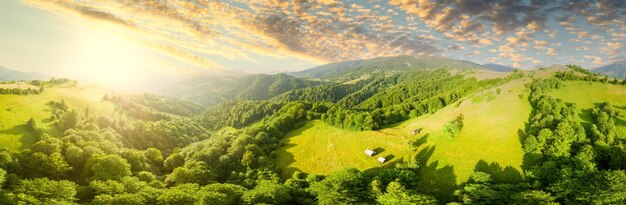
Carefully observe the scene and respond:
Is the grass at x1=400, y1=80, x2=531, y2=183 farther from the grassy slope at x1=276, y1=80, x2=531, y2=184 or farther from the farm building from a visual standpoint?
the farm building

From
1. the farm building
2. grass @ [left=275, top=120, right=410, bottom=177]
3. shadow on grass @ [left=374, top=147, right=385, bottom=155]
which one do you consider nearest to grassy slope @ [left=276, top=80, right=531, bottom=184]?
grass @ [left=275, top=120, right=410, bottom=177]

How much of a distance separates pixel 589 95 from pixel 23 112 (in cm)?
24062

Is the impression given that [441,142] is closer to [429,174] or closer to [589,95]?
[429,174]

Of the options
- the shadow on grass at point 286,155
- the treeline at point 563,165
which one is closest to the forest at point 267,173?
the treeline at point 563,165

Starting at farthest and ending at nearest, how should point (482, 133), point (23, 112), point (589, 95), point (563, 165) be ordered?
1. point (589, 95)
2. point (23, 112)
3. point (482, 133)
4. point (563, 165)

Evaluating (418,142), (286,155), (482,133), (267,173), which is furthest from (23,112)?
(482,133)

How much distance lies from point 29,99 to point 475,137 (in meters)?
191

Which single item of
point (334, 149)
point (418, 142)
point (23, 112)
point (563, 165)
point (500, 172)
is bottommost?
point (334, 149)

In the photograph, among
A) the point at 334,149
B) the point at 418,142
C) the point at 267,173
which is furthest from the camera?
the point at 334,149

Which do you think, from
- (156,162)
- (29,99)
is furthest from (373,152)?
(29,99)

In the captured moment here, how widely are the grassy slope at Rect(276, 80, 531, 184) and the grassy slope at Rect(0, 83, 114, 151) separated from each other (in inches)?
3609

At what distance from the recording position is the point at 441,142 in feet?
415

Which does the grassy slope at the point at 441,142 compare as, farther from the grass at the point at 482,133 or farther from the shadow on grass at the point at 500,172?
the shadow on grass at the point at 500,172

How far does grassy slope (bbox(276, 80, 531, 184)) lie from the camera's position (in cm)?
11475
